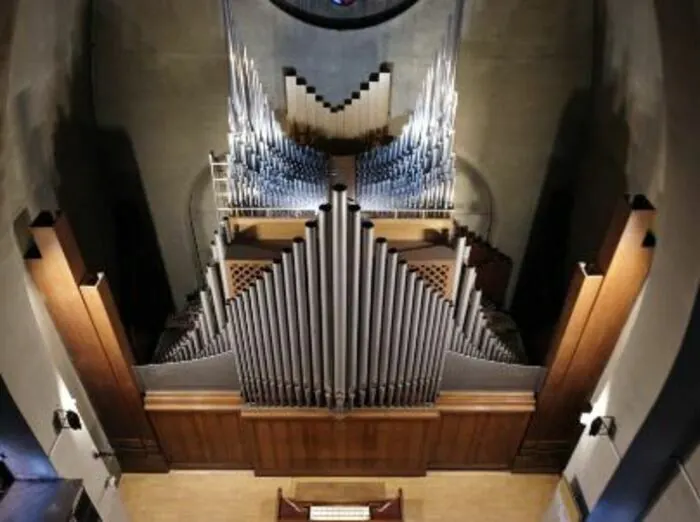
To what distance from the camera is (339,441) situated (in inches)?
190

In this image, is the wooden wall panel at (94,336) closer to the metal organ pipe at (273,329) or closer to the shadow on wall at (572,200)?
the metal organ pipe at (273,329)

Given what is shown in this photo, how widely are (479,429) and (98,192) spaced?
310cm

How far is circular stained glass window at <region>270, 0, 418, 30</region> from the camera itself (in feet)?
15.2

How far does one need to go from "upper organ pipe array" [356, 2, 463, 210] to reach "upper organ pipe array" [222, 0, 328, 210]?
1.01 feet

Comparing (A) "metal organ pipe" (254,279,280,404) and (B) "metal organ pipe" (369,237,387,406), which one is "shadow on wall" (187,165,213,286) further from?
(B) "metal organ pipe" (369,237,387,406)

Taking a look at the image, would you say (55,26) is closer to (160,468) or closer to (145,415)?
(145,415)

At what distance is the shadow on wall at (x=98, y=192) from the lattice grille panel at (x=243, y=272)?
116 centimetres

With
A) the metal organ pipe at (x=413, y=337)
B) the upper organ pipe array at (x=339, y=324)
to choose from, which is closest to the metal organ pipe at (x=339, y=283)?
the upper organ pipe array at (x=339, y=324)

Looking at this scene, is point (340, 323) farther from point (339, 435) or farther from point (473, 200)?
point (473, 200)

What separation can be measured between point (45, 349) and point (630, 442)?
2.98 meters

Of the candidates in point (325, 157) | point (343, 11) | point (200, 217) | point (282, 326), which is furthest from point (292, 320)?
point (343, 11)

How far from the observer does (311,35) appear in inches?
184

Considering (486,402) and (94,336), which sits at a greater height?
(94,336)

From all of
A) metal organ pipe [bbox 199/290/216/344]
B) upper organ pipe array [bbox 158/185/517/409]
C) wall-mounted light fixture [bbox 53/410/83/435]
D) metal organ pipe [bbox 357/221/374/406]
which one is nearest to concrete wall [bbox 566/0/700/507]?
upper organ pipe array [bbox 158/185/517/409]
